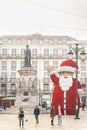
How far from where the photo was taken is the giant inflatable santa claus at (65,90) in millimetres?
39719

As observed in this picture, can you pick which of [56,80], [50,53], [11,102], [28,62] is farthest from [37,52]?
[56,80]

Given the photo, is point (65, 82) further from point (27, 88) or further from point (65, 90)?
point (27, 88)

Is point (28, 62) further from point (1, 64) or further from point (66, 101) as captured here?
point (1, 64)

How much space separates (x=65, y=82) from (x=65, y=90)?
776 mm

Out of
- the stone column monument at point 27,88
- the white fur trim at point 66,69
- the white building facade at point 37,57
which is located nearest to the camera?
the white fur trim at point 66,69

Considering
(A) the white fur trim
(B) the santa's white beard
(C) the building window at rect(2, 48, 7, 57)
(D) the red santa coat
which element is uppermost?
(C) the building window at rect(2, 48, 7, 57)

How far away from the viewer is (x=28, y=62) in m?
51.0

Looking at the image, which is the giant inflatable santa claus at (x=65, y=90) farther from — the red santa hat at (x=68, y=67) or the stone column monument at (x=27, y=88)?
the stone column monument at (x=27, y=88)

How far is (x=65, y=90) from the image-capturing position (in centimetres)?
4009

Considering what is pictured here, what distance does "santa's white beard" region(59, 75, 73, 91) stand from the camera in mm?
40156

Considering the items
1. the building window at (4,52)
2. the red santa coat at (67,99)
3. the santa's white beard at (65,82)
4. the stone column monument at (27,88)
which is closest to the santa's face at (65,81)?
the santa's white beard at (65,82)

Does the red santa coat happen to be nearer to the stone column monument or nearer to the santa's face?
the santa's face

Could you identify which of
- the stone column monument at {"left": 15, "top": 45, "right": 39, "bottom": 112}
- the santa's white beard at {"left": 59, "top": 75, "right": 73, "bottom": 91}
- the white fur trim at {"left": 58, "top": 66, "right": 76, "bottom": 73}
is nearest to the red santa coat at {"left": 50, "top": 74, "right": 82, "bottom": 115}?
the santa's white beard at {"left": 59, "top": 75, "right": 73, "bottom": 91}

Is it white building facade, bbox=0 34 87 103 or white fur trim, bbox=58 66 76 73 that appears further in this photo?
white building facade, bbox=0 34 87 103
